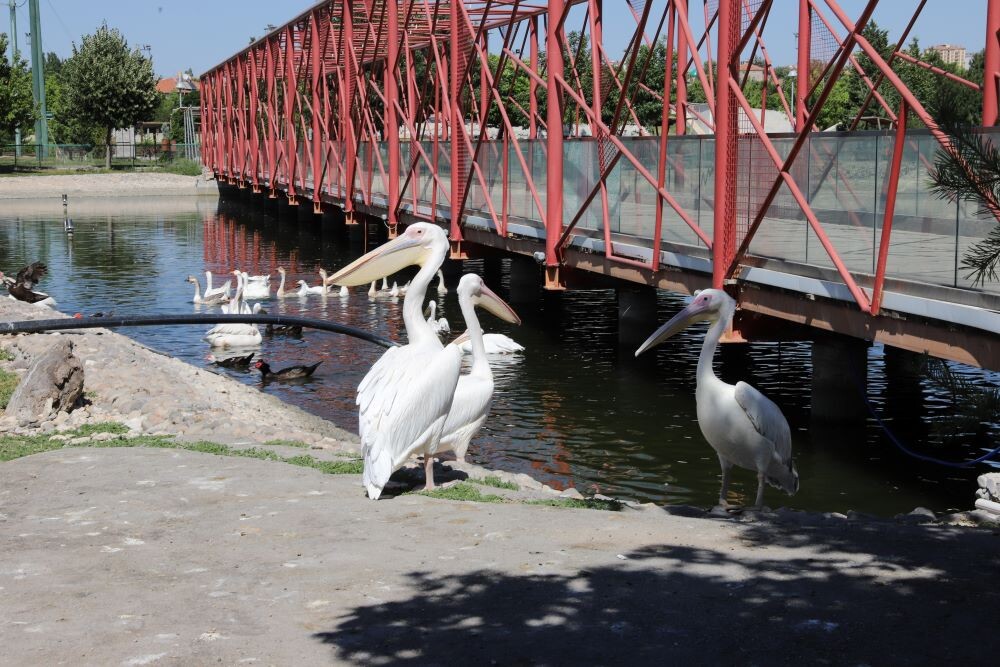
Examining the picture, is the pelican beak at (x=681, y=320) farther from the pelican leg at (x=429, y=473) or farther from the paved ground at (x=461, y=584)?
the pelican leg at (x=429, y=473)

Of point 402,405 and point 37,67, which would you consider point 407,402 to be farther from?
point 37,67

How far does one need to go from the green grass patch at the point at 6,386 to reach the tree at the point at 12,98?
6224 centimetres

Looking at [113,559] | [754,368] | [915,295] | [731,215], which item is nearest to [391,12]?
[754,368]

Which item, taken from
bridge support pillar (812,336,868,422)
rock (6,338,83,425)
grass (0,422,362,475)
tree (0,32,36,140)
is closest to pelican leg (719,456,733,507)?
grass (0,422,362,475)

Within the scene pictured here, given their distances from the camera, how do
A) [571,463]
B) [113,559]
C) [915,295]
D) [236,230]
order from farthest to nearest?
[236,230] → [571,463] → [915,295] → [113,559]

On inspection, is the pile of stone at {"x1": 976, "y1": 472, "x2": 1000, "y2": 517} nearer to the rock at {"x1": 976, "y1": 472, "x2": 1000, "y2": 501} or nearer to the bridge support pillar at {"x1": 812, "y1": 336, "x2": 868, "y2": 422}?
the rock at {"x1": 976, "y1": 472, "x2": 1000, "y2": 501}

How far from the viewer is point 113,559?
6363 mm

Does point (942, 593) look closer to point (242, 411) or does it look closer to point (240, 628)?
point (240, 628)

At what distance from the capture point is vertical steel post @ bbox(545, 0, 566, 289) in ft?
57.5

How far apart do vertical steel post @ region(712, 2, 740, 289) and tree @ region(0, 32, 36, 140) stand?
6463 cm

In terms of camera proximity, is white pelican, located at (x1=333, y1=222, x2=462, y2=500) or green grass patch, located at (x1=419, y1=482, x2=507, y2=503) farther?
green grass patch, located at (x1=419, y1=482, x2=507, y2=503)

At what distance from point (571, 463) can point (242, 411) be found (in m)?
3.85

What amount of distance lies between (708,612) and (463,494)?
116 inches

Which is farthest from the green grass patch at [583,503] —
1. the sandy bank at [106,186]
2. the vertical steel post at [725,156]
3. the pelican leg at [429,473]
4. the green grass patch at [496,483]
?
the sandy bank at [106,186]
